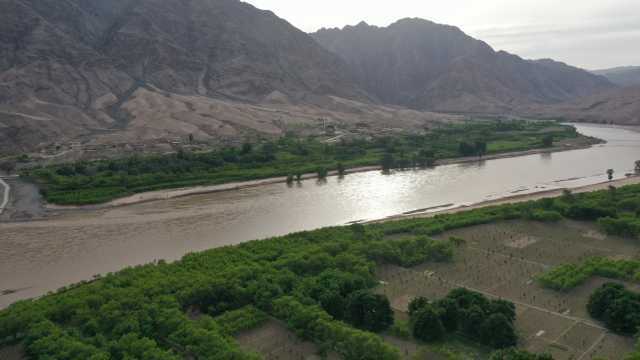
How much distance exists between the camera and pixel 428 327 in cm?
2262

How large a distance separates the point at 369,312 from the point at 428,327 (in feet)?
8.35

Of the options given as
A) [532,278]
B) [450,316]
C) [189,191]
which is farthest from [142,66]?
[450,316]

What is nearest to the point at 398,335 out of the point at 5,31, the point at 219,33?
the point at 5,31

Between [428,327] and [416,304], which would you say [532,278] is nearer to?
[416,304]

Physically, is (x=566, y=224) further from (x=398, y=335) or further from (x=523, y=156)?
(x=523, y=156)

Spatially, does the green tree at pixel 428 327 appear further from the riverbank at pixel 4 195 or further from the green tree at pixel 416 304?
the riverbank at pixel 4 195

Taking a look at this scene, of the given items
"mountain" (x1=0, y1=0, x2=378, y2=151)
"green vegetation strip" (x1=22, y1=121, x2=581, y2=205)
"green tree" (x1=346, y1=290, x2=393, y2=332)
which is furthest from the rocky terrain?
"green tree" (x1=346, y1=290, x2=393, y2=332)

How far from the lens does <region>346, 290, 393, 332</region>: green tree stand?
23547 mm

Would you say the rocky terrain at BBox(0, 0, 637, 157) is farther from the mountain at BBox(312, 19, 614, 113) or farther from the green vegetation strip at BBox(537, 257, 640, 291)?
the green vegetation strip at BBox(537, 257, 640, 291)

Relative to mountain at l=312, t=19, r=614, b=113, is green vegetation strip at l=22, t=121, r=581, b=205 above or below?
below

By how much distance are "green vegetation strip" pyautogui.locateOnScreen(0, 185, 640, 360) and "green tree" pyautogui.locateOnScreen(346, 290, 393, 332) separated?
4 centimetres

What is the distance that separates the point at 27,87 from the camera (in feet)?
339

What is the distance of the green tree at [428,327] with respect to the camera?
22.6 m

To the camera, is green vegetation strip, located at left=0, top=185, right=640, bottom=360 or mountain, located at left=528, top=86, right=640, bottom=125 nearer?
green vegetation strip, located at left=0, top=185, right=640, bottom=360
